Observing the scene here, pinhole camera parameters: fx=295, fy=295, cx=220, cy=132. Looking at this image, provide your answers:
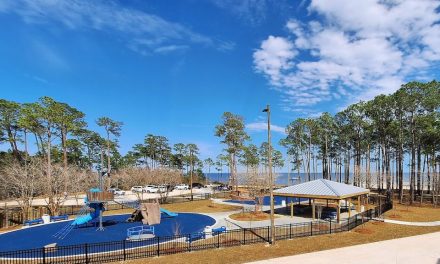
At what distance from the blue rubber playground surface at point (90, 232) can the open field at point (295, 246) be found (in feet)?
16.2

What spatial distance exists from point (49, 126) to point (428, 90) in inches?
2103

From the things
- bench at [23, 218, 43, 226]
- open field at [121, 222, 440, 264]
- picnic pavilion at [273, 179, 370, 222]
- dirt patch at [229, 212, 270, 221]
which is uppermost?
picnic pavilion at [273, 179, 370, 222]

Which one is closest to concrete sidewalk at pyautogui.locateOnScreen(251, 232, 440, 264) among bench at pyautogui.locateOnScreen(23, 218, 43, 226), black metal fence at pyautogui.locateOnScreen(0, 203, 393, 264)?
black metal fence at pyautogui.locateOnScreen(0, 203, 393, 264)

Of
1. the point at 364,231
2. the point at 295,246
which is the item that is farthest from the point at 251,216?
the point at 295,246

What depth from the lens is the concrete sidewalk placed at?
15430mm

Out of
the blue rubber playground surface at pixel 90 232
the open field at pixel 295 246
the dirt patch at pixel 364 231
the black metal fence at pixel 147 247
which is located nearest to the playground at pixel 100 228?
the blue rubber playground surface at pixel 90 232

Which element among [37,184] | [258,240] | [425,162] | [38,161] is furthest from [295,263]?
[425,162]

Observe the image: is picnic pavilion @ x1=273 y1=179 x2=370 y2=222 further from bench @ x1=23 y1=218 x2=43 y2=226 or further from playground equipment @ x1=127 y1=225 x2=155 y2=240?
bench @ x1=23 y1=218 x2=43 y2=226

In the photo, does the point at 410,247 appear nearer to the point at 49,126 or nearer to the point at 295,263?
the point at 295,263

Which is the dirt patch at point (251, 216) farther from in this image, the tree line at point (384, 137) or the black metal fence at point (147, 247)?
the tree line at point (384, 137)

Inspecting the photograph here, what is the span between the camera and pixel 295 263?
15.1 meters

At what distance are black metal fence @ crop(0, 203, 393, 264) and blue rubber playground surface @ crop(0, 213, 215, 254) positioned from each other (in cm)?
220

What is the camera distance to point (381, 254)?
54.4 feet

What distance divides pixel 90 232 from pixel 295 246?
711 inches
